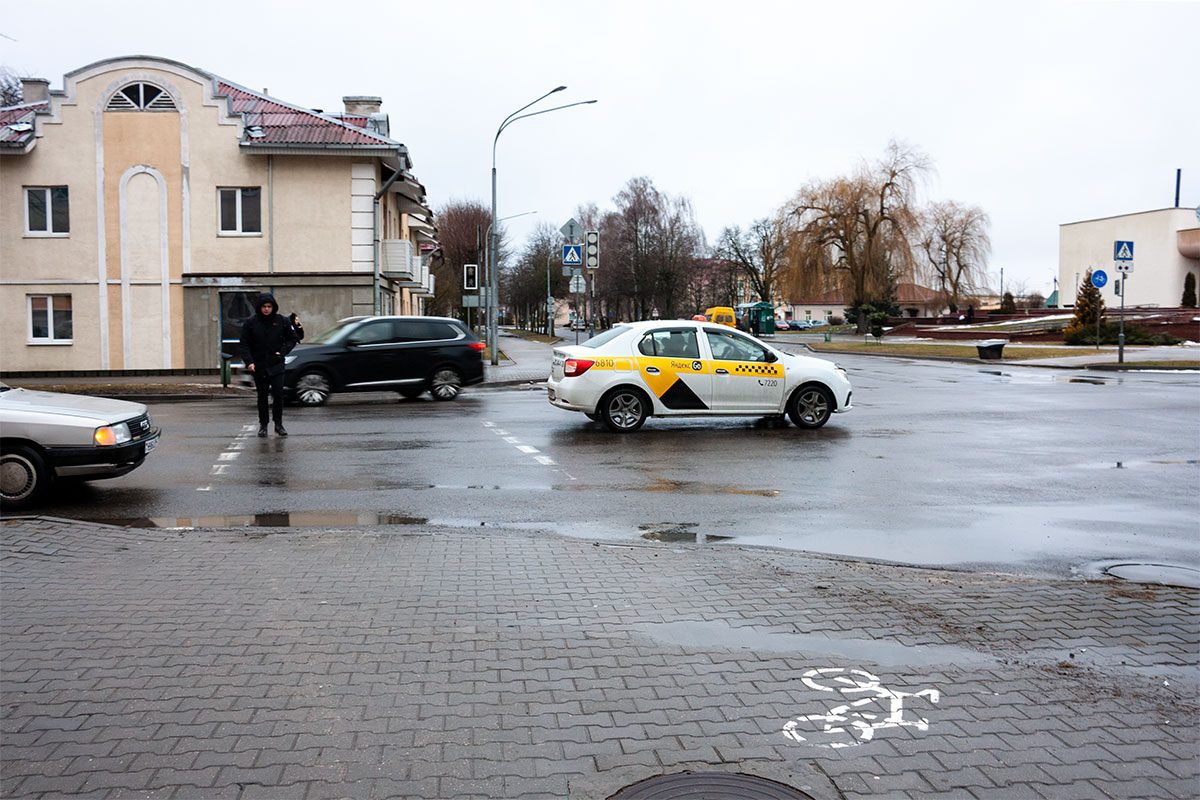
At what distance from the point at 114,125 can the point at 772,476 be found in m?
25.7

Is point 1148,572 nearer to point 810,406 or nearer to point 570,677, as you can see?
point 570,677

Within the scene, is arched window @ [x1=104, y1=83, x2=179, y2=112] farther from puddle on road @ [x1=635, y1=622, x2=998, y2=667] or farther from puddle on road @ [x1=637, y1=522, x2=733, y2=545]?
puddle on road @ [x1=635, y1=622, x2=998, y2=667]

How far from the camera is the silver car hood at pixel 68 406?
8.88 m

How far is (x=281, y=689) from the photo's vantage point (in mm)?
4371

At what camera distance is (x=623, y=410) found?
569 inches

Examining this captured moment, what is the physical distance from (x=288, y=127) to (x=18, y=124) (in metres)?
7.79

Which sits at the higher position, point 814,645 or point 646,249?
point 646,249

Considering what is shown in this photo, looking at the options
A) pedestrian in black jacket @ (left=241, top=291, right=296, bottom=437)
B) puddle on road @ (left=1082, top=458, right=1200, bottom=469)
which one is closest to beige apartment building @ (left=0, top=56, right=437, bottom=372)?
pedestrian in black jacket @ (left=241, top=291, right=296, bottom=437)

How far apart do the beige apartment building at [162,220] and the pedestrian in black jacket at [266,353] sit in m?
15.6

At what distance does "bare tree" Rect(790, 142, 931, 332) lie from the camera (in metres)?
61.8

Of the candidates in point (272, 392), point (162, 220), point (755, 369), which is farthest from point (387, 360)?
point (162, 220)

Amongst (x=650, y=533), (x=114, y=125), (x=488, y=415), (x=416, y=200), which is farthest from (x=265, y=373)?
(x=416, y=200)

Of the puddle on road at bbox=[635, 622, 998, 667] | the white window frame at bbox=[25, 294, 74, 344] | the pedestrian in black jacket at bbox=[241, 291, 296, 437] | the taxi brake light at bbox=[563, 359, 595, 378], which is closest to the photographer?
the puddle on road at bbox=[635, 622, 998, 667]

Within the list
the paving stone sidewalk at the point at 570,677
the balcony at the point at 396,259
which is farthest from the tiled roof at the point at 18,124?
the paving stone sidewalk at the point at 570,677
